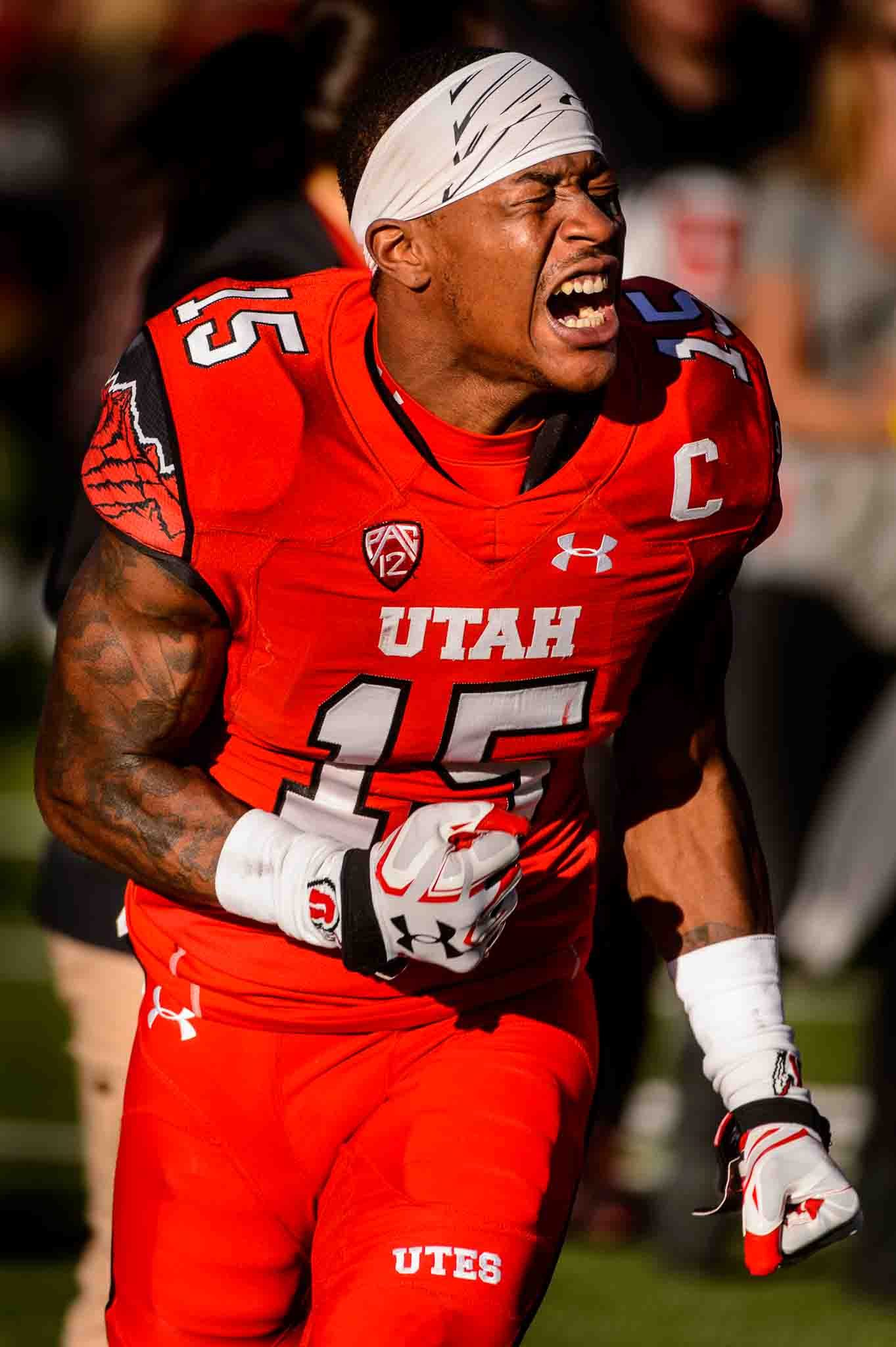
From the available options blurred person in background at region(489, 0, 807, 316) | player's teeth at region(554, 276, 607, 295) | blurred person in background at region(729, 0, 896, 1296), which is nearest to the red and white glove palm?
player's teeth at region(554, 276, 607, 295)

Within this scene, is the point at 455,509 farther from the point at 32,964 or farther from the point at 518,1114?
the point at 32,964

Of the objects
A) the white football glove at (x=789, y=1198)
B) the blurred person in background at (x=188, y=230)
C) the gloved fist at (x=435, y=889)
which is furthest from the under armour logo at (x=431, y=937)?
the blurred person in background at (x=188, y=230)

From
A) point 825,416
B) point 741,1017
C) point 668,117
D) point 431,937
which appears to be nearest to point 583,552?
point 431,937

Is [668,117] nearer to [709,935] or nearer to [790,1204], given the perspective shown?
[709,935]

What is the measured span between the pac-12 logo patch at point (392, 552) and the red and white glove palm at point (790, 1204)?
2.92 feet

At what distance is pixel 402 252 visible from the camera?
297cm

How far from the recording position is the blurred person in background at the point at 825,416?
5.50m

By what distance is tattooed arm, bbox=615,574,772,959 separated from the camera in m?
3.22

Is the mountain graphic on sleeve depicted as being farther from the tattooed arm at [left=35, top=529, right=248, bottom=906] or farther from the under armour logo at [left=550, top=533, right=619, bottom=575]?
the under armour logo at [left=550, top=533, right=619, bottom=575]

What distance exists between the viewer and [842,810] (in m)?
6.89

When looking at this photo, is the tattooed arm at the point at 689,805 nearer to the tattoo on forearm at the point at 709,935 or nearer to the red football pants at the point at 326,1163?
the tattoo on forearm at the point at 709,935

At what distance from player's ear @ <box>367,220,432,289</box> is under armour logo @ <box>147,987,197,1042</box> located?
1026 mm

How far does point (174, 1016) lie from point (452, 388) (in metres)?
0.94

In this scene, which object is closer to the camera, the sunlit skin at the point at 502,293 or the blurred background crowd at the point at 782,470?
the sunlit skin at the point at 502,293
